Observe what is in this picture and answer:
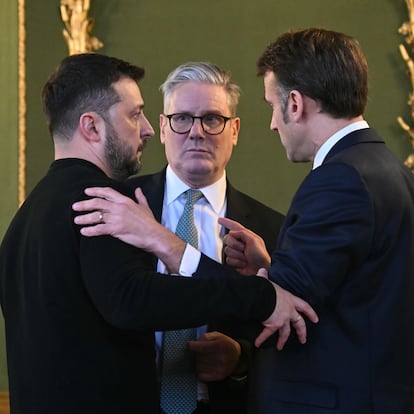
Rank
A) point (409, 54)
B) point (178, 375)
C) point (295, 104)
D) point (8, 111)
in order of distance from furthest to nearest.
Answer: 1. point (409, 54)
2. point (8, 111)
3. point (178, 375)
4. point (295, 104)

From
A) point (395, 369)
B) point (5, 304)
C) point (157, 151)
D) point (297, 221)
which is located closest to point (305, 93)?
point (297, 221)

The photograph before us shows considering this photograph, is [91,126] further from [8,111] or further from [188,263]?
[8,111]

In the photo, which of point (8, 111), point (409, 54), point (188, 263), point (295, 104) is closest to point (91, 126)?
point (188, 263)

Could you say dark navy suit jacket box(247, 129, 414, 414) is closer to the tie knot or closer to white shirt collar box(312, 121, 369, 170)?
white shirt collar box(312, 121, 369, 170)

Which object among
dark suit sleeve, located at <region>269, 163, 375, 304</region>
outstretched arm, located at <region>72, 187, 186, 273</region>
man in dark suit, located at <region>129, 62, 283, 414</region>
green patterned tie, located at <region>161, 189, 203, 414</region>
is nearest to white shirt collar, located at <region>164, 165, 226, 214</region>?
man in dark suit, located at <region>129, 62, 283, 414</region>

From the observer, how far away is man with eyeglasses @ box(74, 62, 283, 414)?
3.02 m

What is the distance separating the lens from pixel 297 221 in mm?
2383

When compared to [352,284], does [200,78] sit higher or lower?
higher

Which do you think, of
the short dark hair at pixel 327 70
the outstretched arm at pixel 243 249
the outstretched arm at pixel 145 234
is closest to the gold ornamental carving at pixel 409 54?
the outstretched arm at pixel 243 249

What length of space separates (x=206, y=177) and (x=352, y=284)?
1.06 m

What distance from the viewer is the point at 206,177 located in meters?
3.29

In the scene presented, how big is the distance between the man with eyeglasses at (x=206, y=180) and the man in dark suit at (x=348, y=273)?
530 millimetres

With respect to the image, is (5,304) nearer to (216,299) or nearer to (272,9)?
(216,299)

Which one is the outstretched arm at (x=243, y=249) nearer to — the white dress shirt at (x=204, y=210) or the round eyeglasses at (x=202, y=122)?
the white dress shirt at (x=204, y=210)
